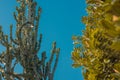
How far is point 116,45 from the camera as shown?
73 centimetres

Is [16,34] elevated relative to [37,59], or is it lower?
elevated

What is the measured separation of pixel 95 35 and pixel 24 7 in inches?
279

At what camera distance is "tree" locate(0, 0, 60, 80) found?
9.91 meters

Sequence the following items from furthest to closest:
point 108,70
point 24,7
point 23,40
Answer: point 24,7 → point 23,40 → point 108,70

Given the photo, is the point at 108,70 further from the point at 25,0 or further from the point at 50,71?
the point at 25,0

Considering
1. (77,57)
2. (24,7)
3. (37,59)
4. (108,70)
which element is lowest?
(108,70)

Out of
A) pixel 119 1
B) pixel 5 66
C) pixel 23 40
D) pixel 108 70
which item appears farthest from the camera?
pixel 23 40

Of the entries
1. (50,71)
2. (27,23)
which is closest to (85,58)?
(50,71)

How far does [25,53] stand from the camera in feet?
34.5

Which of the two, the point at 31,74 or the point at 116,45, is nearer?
the point at 116,45

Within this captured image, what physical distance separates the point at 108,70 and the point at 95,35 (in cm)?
65

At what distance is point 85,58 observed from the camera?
199 inches

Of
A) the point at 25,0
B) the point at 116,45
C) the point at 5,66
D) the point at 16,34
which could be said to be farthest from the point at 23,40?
the point at 116,45

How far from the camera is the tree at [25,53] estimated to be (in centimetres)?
991
